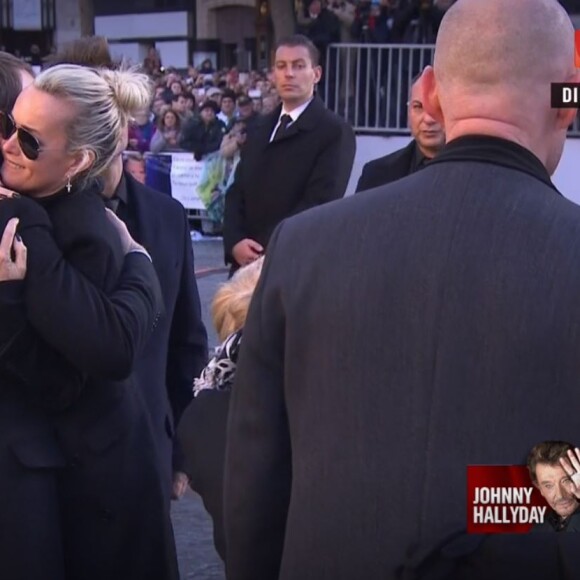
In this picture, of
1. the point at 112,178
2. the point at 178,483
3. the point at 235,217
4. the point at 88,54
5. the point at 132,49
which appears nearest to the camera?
the point at 112,178

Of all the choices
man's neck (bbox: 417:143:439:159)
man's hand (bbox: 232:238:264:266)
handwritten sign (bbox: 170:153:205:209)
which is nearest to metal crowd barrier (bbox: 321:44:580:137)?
handwritten sign (bbox: 170:153:205:209)

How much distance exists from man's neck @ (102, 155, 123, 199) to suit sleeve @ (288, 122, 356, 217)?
2.48m

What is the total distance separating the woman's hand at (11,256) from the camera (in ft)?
7.77

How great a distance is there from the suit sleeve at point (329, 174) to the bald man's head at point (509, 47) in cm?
391

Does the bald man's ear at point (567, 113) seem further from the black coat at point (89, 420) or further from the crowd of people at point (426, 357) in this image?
the black coat at point (89, 420)

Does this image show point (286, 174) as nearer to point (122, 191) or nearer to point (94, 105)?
point (122, 191)

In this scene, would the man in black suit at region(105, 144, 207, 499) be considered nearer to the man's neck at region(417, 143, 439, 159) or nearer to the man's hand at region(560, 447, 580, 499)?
the man's neck at region(417, 143, 439, 159)

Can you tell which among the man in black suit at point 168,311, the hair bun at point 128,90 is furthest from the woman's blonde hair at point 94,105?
the man in black suit at point 168,311

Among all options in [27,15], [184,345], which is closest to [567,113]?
[184,345]

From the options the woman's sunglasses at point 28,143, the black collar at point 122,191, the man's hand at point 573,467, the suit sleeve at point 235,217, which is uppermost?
the woman's sunglasses at point 28,143

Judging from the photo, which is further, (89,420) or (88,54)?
(88,54)

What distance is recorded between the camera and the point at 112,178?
311 centimetres

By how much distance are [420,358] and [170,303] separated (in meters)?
1.68

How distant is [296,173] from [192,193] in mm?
7735
